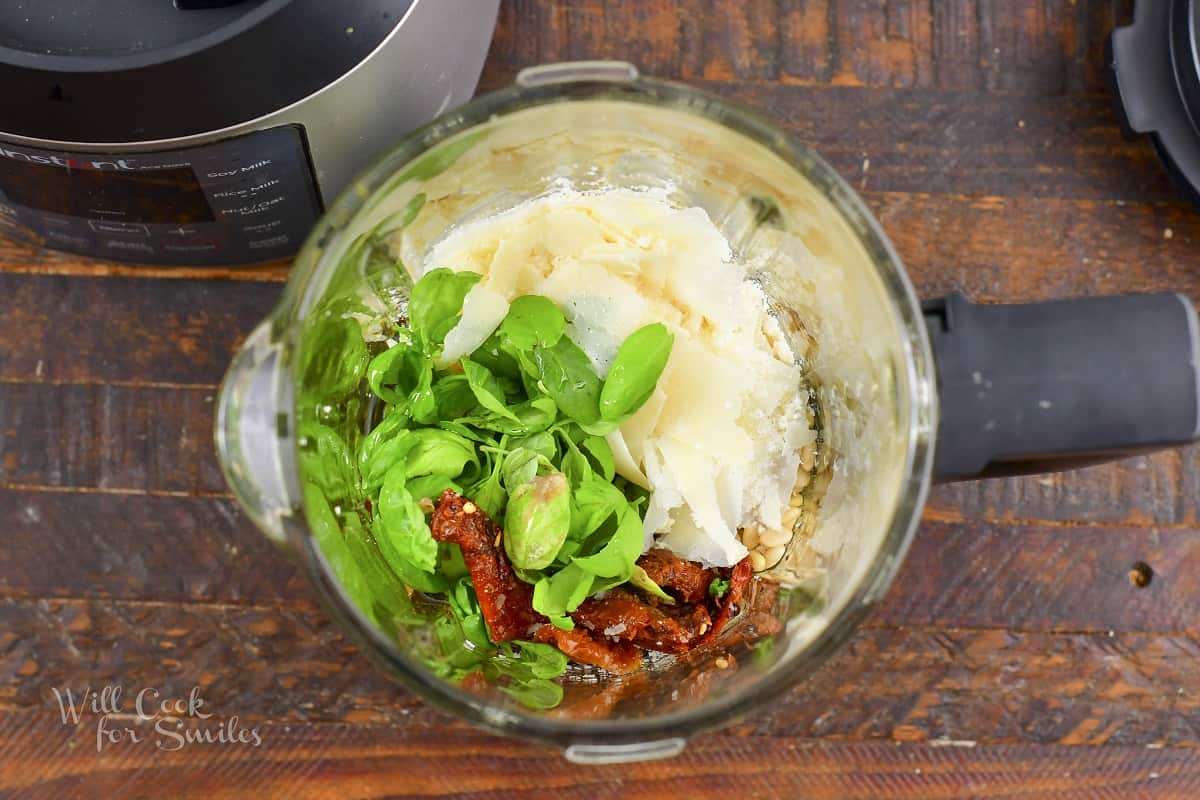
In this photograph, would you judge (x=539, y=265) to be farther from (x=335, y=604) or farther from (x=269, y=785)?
(x=269, y=785)

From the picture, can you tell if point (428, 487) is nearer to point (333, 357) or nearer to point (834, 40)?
point (333, 357)

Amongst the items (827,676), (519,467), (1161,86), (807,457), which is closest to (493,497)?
(519,467)

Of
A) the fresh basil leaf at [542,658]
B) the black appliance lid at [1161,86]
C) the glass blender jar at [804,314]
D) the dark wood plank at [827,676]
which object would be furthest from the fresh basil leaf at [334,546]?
the black appliance lid at [1161,86]

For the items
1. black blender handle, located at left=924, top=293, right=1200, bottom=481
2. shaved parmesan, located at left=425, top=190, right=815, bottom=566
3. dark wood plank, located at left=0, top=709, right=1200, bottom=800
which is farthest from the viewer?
dark wood plank, located at left=0, top=709, right=1200, bottom=800

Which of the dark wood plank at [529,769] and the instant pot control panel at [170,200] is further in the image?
the dark wood plank at [529,769]

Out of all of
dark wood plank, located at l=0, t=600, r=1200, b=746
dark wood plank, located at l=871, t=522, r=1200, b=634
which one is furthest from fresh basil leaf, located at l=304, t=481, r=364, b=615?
dark wood plank, located at l=871, t=522, r=1200, b=634

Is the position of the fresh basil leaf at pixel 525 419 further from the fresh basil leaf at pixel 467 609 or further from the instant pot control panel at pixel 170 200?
the instant pot control panel at pixel 170 200

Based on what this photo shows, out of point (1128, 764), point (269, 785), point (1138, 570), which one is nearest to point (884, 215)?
point (1138, 570)

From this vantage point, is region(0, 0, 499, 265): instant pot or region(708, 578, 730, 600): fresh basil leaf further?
region(708, 578, 730, 600): fresh basil leaf

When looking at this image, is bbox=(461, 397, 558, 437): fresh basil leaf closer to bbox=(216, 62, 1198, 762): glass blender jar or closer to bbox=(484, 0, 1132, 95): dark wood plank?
bbox=(216, 62, 1198, 762): glass blender jar

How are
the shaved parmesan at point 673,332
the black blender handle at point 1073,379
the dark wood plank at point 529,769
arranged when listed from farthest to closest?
the dark wood plank at point 529,769, the shaved parmesan at point 673,332, the black blender handle at point 1073,379
